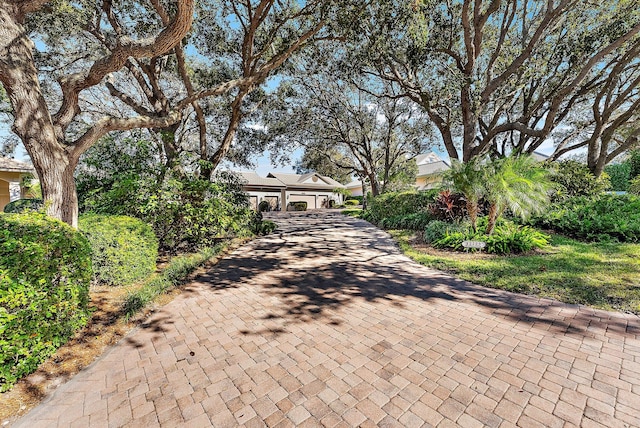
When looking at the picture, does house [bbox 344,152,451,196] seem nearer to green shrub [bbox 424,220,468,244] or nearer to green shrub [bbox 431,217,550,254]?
green shrub [bbox 424,220,468,244]

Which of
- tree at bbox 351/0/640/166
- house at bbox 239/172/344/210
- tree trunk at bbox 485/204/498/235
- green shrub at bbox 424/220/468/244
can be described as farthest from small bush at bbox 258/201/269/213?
tree trunk at bbox 485/204/498/235

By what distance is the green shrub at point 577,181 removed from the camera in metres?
10.5

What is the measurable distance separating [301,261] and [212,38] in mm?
8827

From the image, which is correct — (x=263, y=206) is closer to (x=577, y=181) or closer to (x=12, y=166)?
(x=12, y=166)

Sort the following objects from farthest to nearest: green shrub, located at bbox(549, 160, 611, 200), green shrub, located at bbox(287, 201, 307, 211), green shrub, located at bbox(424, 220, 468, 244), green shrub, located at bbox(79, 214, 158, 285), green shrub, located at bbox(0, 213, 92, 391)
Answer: green shrub, located at bbox(287, 201, 307, 211)
green shrub, located at bbox(549, 160, 611, 200)
green shrub, located at bbox(424, 220, 468, 244)
green shrub, located at bbox(79, 214, 158, 285)
green shrub, located at bbox(0, 213, 92, 391)

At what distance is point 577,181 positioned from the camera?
10922 mm

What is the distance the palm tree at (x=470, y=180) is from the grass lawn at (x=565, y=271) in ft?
5.50

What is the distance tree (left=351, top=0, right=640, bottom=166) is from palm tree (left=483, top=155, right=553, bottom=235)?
123 centimetres

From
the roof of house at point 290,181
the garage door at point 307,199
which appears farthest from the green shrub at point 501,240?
the garage door at point 307,199

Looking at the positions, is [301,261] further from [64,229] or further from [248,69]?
[248,69]

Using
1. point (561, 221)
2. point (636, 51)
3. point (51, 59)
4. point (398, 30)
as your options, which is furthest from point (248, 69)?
point (636, 51)

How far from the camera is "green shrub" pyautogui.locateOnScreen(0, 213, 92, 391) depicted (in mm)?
2318

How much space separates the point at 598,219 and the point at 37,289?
461 inches

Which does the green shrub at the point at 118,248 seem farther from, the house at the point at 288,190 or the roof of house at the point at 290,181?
the roof of house at the point at 290,181
